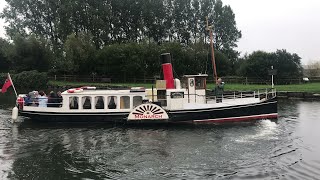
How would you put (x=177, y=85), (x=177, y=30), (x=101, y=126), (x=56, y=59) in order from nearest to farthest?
(x=101, y=126), (x=177, y=85), (x=56, y=59), (x=177, y=30)

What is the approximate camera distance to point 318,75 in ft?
219

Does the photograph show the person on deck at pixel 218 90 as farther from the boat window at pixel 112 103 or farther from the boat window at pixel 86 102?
the boat window at pixel 86 102

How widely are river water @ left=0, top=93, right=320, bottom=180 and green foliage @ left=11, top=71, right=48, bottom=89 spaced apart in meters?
34.0

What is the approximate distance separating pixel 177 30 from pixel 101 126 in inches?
2448

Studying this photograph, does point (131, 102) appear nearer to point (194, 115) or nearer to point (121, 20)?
point (194, 115)

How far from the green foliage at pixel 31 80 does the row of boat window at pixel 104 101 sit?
117 feet

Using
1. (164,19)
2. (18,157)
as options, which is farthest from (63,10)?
(18,157)

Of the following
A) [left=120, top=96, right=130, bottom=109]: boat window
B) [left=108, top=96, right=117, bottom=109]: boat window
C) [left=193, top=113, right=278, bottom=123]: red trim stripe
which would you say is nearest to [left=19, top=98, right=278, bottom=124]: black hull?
[left=193, top=113, right=278, bottom=123]: red trim stripe

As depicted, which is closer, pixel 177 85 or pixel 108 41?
pixel 177 85

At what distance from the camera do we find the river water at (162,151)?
16.5 m

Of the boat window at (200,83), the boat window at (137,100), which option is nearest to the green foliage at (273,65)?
the boat window at (200,83)

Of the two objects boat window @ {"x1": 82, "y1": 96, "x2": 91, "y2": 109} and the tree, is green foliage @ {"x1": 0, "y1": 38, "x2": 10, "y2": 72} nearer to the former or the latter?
the tree

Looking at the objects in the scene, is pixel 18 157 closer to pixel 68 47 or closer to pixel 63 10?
pixel 68 47

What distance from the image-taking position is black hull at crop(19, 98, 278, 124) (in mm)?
27406
